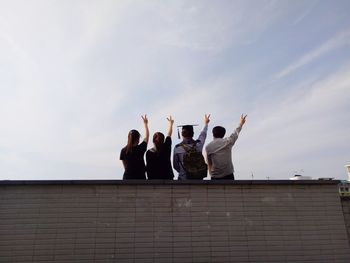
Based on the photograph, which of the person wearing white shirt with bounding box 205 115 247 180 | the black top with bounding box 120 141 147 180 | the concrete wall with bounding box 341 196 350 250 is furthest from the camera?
the person wearing white shirt with bounding box 205 115 247 180

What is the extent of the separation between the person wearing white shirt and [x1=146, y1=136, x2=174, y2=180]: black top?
96 centimetres

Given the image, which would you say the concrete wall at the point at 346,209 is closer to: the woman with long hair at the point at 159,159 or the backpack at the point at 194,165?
the backpack at the point at 194,165

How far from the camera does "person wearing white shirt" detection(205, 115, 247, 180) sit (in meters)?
6.82

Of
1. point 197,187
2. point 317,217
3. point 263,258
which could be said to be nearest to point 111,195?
point 197,187

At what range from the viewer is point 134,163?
6.64 m

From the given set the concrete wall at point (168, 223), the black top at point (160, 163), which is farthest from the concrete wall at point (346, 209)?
the black top at point (160, 163)

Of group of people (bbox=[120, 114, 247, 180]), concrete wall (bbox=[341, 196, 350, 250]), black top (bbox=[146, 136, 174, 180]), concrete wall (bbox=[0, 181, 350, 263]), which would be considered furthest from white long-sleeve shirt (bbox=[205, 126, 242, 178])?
concrete wall (bbox=[341, 196, 350, 250])

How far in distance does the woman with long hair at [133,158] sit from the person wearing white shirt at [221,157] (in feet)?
5.16

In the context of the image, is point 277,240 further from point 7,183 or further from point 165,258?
point 7,183

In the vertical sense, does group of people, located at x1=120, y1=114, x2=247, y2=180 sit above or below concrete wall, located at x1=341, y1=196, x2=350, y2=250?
above

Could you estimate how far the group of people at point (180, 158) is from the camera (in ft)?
21.9

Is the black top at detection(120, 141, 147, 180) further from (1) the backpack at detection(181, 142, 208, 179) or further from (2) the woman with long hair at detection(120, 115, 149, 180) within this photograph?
(1) the backpack at detection(181, 142, 208, 179)

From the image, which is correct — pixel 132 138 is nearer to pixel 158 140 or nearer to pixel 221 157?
pixel 158 140

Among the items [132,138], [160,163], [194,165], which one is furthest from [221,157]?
[132,138]
